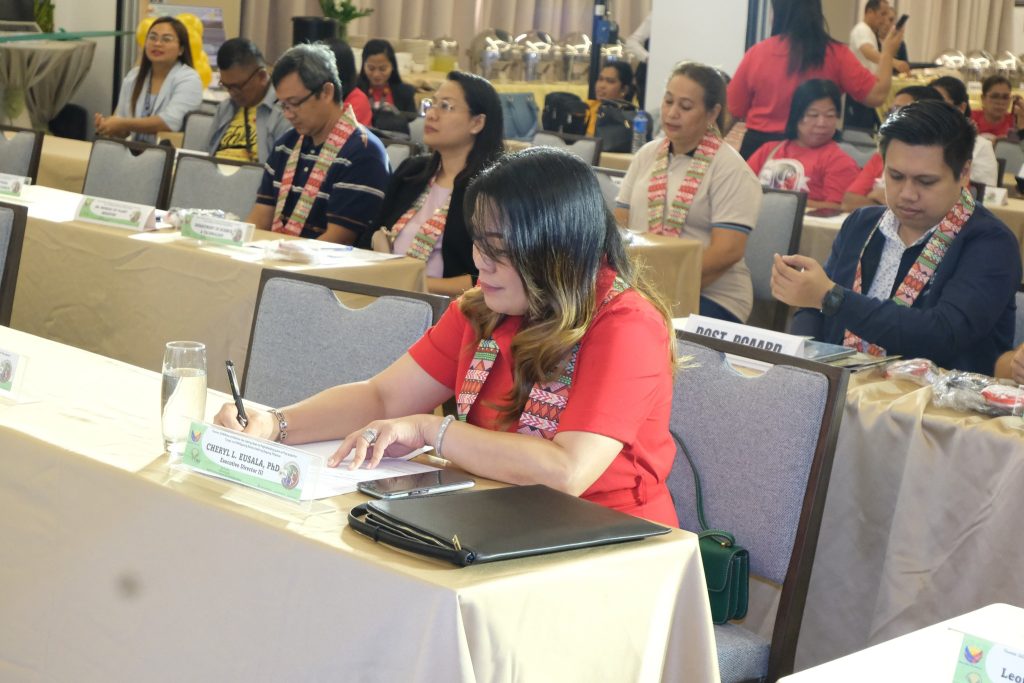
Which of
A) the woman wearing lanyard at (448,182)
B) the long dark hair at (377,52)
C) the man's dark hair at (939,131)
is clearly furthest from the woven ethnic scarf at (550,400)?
the long dark hair at (377,52)

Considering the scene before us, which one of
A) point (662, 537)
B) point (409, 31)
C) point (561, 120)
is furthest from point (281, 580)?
point (409, 31)

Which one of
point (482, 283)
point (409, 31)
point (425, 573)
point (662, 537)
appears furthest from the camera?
point (409, 31)

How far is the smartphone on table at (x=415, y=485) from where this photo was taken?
57.6 inches

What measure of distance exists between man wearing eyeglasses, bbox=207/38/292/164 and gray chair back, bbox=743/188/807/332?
2070mm

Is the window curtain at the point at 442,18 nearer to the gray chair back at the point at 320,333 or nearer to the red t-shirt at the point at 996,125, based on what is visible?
the red t-shirt at the point at 996,125

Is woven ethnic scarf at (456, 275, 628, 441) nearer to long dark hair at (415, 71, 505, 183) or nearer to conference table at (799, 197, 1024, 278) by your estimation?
long dark hair at (415, 71, 505, 183)

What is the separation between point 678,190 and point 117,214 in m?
1.66

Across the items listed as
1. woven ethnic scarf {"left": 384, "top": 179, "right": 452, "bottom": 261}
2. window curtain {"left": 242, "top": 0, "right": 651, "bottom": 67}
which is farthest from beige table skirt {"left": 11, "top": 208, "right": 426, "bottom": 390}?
window curtain {"left": 242, "top": 0, "right": 651, "bottom": 67}

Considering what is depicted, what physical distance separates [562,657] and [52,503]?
0.64 m

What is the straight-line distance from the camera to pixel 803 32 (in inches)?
231

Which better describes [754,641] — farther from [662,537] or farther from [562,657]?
[562,657]

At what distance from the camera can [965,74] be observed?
28.0 ft

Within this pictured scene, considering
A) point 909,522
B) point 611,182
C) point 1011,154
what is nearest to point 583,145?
point 611,182

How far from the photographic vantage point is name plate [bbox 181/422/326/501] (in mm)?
1398
